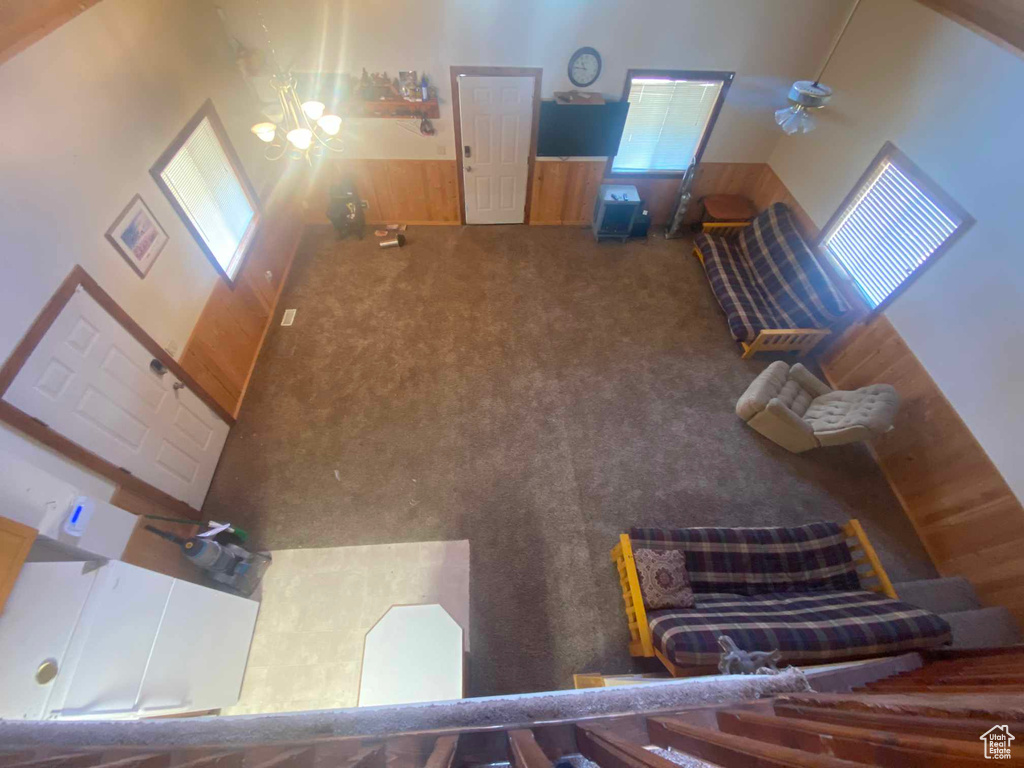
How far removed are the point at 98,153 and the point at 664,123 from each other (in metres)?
4.85

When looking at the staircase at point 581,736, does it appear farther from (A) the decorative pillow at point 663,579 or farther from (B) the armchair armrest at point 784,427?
(B) the armchair armrest at point 784,427

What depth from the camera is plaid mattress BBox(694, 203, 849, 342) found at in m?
4.03

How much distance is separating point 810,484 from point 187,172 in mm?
5606

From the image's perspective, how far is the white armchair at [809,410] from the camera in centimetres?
319

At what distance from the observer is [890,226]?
3.51 meters

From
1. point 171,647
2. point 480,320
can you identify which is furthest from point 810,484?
point 171,647

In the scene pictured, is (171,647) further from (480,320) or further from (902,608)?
(902,608)

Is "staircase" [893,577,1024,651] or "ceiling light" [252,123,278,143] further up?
"ceiling light" [252,123,278,143]

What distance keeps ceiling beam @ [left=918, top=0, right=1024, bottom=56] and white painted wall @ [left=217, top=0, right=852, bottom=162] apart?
3.74 feet

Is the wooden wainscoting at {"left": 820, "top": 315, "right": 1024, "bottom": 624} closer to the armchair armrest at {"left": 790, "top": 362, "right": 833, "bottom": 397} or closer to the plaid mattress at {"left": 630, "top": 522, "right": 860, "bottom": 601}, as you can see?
the armchair armrest at {"left": 790, "top": 362, "right": 833, "bottom": 397}

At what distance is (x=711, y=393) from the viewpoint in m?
4.00

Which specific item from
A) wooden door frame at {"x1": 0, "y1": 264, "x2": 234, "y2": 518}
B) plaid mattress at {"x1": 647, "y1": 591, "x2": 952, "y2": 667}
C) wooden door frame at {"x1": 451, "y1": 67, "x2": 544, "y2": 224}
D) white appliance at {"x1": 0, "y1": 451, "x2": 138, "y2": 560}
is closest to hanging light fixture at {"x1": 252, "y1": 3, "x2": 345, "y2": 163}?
wooden door frame at {"x1": 0, "y1": 264, "x2": 234, "y2": 518}

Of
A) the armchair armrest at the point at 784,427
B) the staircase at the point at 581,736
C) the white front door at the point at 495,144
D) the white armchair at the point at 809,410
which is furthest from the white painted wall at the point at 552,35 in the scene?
the staircase at the point at 581,736

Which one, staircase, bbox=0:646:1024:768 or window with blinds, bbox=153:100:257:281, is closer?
staircase, bbox=0:646:1024:768
